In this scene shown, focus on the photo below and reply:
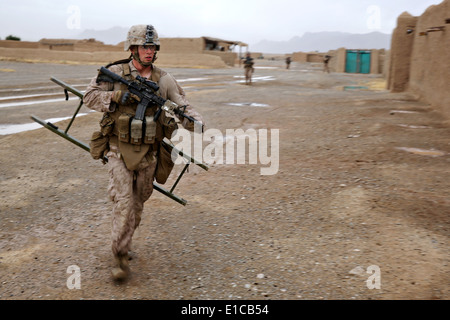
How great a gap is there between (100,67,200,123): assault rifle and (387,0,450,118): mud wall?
311 inches

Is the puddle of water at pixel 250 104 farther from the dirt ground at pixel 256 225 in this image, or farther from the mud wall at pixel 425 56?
the dirt ground at pixel 256 225

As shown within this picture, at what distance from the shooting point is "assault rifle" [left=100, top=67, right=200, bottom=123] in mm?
3363

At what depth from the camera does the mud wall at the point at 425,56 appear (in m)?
9.92

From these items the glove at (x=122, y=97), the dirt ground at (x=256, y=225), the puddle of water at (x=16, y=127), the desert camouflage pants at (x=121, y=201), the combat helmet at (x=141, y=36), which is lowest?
the dirt ground at (x=256, y=225)

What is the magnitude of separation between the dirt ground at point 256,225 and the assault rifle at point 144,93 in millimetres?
1360

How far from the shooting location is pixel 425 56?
40.2 feet

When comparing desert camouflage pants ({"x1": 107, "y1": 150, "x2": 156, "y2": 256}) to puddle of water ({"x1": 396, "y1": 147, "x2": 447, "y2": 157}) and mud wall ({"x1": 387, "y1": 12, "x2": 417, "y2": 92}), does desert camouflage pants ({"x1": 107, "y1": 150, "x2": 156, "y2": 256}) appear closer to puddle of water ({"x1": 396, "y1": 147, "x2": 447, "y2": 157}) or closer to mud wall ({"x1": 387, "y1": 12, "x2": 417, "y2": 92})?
puddle of water ({"x1": 396, "y1": 147, "x2": 447, "y2": 157})

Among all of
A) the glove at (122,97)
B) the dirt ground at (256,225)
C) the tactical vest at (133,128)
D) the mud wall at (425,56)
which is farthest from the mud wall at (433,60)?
the glove at (122,97)

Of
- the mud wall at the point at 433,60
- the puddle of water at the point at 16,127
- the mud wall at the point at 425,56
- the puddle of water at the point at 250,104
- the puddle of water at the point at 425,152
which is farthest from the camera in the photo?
the puddle of water at the point at 250,104

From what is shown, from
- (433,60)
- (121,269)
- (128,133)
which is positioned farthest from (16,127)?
(433,60)

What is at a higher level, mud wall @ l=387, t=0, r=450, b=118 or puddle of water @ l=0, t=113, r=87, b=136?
mud wall @ l=387, t=0, r=450, b=118

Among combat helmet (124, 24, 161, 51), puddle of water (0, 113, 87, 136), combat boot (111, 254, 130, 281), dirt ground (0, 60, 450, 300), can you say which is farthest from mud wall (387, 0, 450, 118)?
puddle of water (0, 113, 87, 136)
